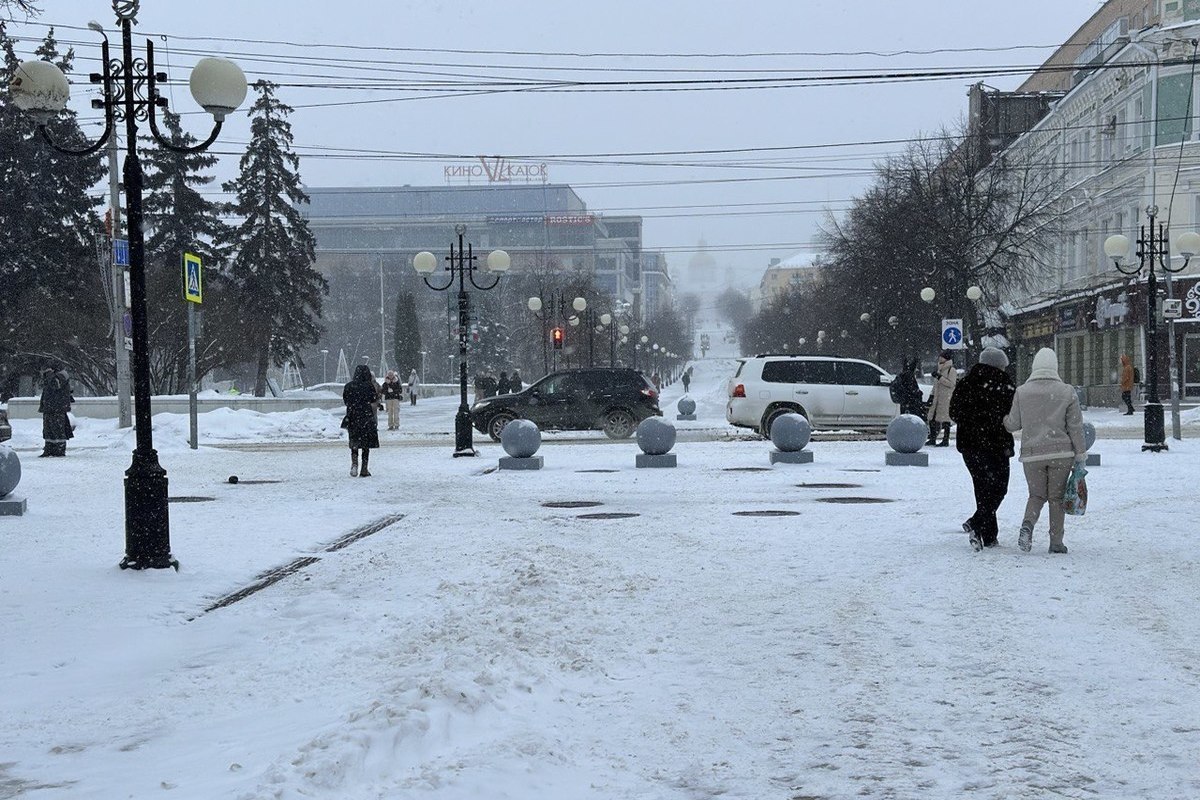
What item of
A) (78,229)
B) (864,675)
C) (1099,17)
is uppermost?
(1099,17)

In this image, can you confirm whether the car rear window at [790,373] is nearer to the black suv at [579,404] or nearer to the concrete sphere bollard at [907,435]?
the black suv at [579,404]

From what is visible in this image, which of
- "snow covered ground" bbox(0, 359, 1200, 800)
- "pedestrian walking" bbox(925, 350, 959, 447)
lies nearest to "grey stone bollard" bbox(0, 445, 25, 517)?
"snow covered ground" bbox(0, 359, 1200, 800)

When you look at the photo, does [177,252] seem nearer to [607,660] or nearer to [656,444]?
[656,444]

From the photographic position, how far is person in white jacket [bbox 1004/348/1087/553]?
995 cm

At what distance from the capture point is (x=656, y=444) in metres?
19.8

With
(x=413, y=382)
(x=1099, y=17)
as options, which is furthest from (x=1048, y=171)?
(x=413, y=382)

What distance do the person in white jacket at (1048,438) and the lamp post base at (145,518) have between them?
6887 mm

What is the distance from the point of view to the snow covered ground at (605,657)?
481 centimetres

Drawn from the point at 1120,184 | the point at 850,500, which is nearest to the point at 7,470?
the point at 850,500

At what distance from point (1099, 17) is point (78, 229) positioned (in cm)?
4821

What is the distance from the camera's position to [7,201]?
47.1 meters

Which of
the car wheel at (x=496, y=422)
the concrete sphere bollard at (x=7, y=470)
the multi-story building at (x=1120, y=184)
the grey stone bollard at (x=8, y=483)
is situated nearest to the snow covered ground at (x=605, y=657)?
the grey stone bollard at (x=8, y=483)

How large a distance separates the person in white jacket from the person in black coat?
0.22 metres

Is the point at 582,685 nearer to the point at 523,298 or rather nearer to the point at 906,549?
the point at 906,549
